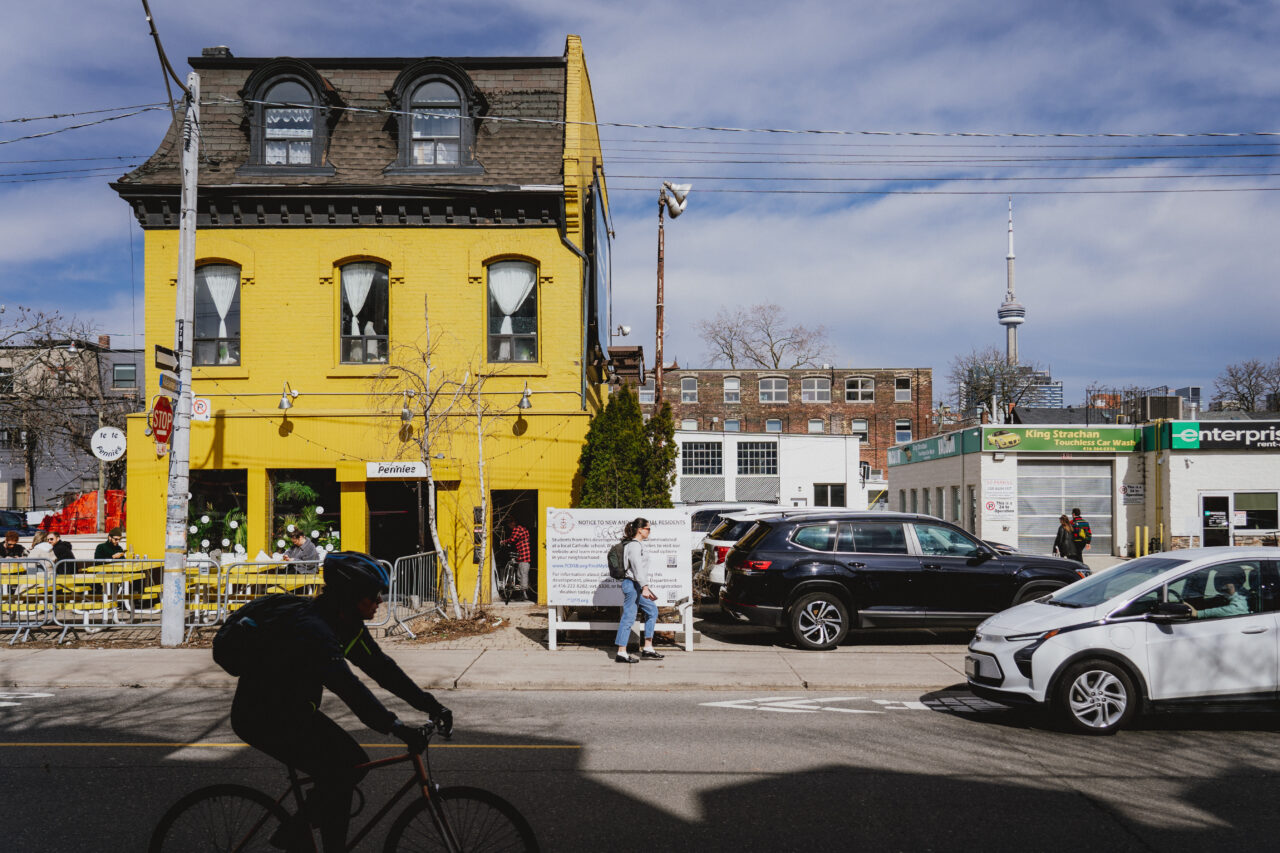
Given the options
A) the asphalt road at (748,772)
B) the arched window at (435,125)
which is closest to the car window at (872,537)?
the asphalt road at (748,772)

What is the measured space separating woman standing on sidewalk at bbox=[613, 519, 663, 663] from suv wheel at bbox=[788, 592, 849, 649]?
1.97 meters

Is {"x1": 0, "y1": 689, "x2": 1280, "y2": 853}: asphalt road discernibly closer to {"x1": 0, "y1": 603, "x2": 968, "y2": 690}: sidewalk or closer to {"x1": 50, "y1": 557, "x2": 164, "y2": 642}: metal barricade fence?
{"x1": 0, "y1": 603, "x2": 968, "y2": 690}: sidewalk

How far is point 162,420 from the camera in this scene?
517 inches

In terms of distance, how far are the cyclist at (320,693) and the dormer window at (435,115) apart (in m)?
15.6

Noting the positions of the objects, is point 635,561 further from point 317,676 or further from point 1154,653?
point 317,676

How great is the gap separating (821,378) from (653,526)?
52556 millimetres

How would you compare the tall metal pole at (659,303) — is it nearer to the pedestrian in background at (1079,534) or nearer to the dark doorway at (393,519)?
the dark doorway at (393,519)

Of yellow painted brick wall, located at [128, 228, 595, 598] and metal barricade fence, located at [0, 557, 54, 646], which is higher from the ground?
yellow painted brick wall, located at [128, 228, 595, 598]

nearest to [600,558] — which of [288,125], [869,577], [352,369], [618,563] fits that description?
[618,563]

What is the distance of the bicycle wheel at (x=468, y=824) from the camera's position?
4.18 m

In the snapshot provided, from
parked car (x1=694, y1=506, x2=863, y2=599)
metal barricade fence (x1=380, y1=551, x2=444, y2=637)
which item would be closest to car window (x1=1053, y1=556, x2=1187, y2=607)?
parked car (x1=694, y1=506, x2=863, y2=599)

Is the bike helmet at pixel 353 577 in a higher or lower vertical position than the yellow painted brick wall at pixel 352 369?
lower

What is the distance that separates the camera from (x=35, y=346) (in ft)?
112

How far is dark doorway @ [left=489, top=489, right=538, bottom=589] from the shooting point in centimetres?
1839
